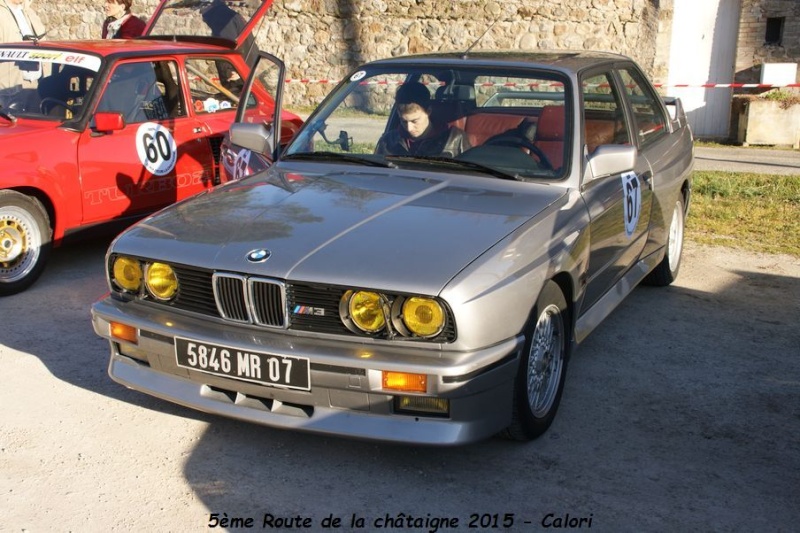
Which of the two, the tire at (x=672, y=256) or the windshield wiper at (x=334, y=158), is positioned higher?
the windshield wiper at (x=334, y=158)

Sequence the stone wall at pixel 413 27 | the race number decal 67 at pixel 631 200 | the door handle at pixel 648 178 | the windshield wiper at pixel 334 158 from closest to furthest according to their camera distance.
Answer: the windshield wiper at pixel 334 158
the race number decal 67 at pixel 631 200
the door handle at pixel 648 178
the stone wall at pixel 413 27

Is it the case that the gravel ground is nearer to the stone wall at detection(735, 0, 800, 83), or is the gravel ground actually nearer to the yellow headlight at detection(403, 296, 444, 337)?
the yellow headlight at detection(403, 296, 444, 337)

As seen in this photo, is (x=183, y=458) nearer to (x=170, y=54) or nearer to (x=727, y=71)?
(x=170, y=54)

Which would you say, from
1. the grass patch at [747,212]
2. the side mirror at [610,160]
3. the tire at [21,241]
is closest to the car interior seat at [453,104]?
the side mirror at [610,160]

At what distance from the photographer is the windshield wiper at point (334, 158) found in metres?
4.97

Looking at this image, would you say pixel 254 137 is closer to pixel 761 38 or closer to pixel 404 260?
pixel 404 260

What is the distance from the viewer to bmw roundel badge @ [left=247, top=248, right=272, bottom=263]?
12.4 ft

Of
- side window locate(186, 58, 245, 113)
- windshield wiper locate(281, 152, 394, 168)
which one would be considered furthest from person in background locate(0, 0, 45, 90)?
windshield wiper locate(281, 152, 394, 168)

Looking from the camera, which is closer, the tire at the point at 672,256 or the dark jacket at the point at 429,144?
the dark jacket at the point at 429,144

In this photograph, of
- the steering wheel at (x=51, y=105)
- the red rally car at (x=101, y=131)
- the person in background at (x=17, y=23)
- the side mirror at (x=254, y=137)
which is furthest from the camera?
the person in background at (x=17, y=23)

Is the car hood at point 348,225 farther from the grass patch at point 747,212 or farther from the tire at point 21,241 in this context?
the grass patch at point 747,212

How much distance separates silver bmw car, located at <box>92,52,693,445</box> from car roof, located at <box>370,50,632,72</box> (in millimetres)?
23

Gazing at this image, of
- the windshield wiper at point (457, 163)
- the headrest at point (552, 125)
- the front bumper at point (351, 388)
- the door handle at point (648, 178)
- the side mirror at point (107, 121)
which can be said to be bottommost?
the front bumper at point (351, 388)

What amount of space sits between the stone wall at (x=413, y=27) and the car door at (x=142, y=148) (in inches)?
382
